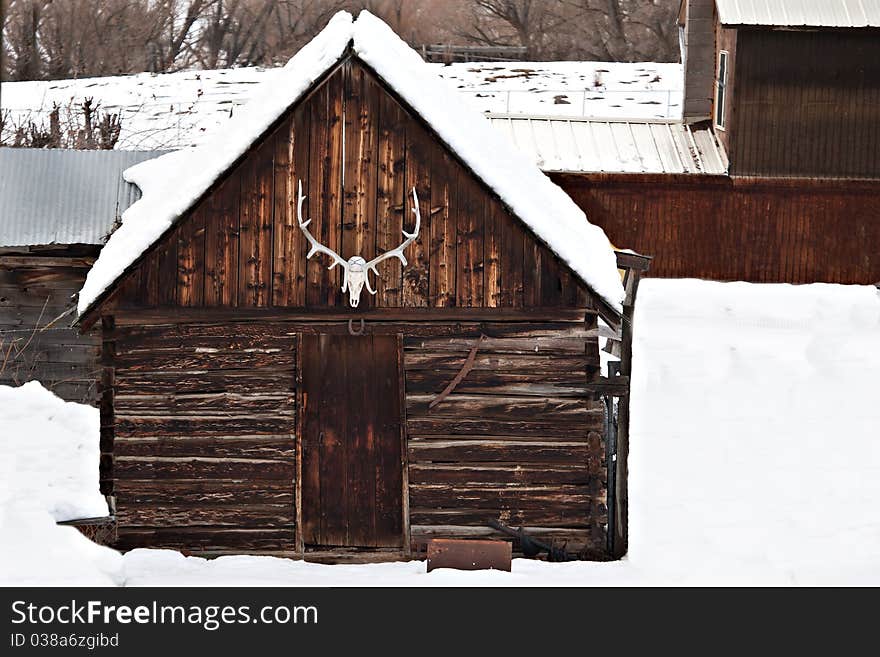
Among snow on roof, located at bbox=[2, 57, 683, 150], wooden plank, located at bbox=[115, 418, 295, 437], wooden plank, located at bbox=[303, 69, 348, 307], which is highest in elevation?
snow on roof, located at bbox=[2, 57, 683, 150]

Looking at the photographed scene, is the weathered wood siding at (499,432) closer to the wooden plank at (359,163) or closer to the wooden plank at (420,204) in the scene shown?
the wooden plank at (420,204)

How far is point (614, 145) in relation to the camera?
24328mm

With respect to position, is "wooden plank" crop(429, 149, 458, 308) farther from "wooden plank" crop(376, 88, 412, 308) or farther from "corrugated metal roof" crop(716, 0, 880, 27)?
"corrugated metal roof" crop(716, 0, 880, 27)

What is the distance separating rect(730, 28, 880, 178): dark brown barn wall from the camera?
22906 millimetres

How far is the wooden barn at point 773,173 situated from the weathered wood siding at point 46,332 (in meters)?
9.43

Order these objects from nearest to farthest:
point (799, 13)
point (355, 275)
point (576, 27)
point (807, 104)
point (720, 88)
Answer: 1. point (355, 275)
2. point (799, 13)
3. point (807, 104)
4. point (720, 88)
5. point (576, 27)

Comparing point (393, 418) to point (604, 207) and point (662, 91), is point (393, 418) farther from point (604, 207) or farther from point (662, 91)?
point (662, 91)

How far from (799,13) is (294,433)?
50.1 ft

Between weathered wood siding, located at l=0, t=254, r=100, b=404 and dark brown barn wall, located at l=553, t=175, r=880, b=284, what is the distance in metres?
9.66

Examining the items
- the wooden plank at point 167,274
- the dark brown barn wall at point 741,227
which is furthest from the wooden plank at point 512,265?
the dark brown barn wall at point 741,227

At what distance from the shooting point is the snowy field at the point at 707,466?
34.6 ft

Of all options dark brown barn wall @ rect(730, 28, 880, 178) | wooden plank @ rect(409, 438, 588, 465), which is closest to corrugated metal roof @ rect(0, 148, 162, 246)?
wooden plank @ rect(409, 438, 588, 465)

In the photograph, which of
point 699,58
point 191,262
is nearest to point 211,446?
point 191,262

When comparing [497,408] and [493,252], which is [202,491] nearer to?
[497,408]
